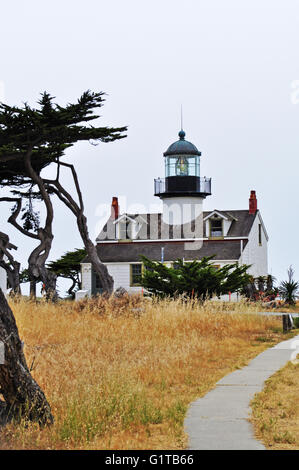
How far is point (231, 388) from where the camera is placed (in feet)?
33.0

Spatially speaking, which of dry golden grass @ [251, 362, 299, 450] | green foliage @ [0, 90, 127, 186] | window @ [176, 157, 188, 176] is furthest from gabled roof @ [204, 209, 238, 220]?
dry golden grass @ [251, 362, 299, 450]

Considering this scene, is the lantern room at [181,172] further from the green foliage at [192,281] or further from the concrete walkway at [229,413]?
the concrete walkway at [229,413]

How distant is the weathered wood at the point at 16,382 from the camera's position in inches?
281

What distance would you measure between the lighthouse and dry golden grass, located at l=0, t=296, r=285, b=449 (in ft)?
64.9

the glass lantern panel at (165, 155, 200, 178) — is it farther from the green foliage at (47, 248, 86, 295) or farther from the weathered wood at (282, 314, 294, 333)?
the weathered wood at (282, 314, 294, 333)

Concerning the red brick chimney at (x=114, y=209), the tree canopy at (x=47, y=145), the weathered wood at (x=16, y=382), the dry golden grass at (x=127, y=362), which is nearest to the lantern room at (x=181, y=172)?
the red brick chimney at (x=114, y=209)

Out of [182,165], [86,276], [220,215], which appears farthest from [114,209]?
[220,215]

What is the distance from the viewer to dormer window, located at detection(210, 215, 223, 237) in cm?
4094

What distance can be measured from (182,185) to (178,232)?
8.93 ft

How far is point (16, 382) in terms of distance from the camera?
23.5 feet

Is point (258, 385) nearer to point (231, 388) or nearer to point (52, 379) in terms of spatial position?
point (231, 388)

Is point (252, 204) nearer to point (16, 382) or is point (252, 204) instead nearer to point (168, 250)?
point (168, 250)

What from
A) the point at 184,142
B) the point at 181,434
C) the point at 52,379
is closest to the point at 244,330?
the point at 52,379
